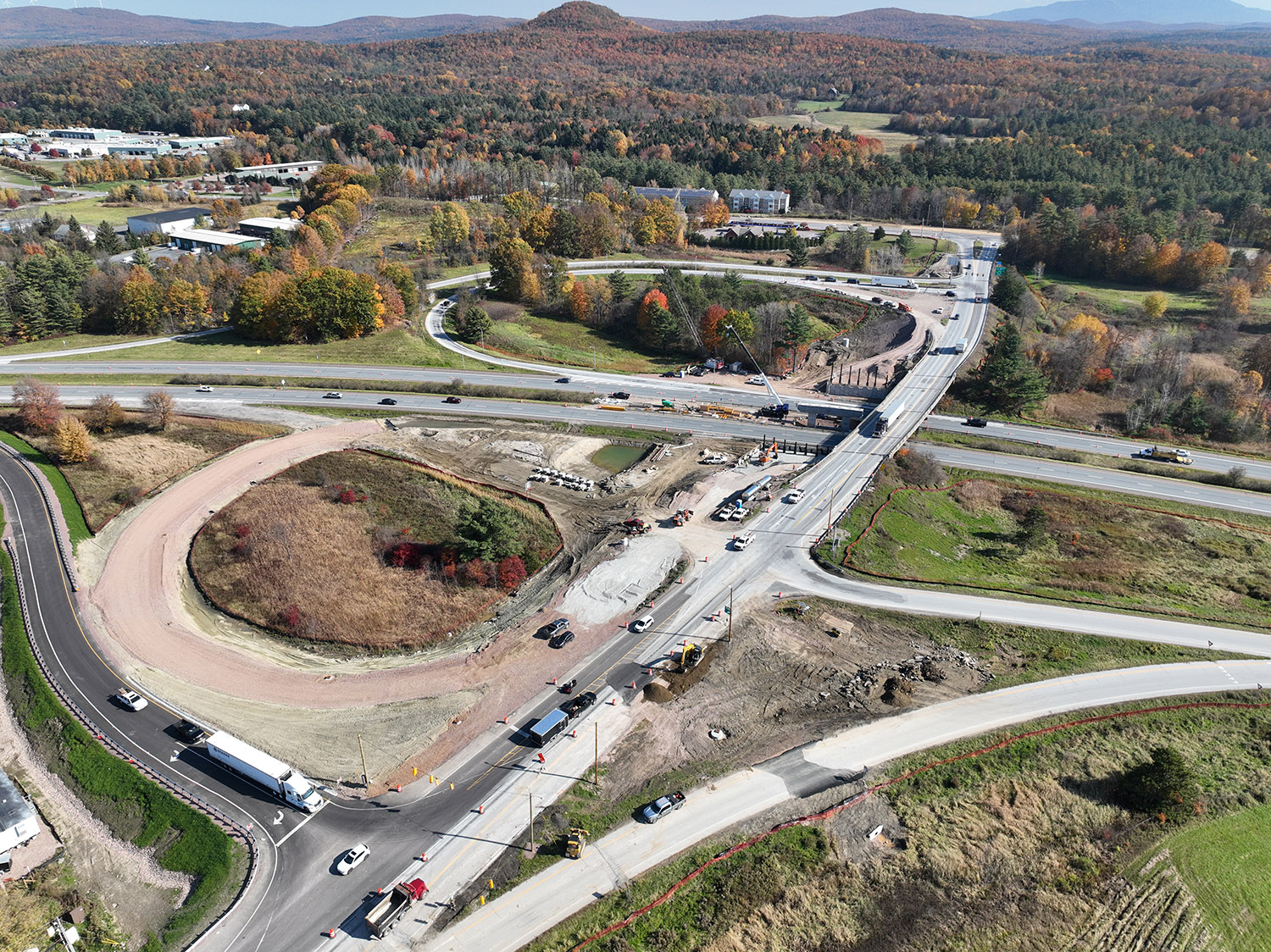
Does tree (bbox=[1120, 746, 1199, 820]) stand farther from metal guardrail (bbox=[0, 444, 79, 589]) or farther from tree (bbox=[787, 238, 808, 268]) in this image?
tree (bbox=[787, 238, 808, 268])

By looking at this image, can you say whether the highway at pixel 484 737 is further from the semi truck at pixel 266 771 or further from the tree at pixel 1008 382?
the tree at pixel 1008 382

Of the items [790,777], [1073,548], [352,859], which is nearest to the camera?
[352,859]

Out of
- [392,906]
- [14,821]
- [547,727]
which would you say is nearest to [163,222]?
[14,821]

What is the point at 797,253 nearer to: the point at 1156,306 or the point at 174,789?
the point at 1156,306

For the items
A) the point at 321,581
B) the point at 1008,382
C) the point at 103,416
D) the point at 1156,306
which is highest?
the point at 1156,306

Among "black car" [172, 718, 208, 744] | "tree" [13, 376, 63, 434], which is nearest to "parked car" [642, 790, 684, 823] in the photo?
"black car" [172, 718, 208, 744]

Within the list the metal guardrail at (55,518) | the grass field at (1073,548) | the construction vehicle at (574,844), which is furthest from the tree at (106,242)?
the construction vehicle at (574,844)

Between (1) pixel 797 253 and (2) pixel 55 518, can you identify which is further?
(1) pixel 797 253
